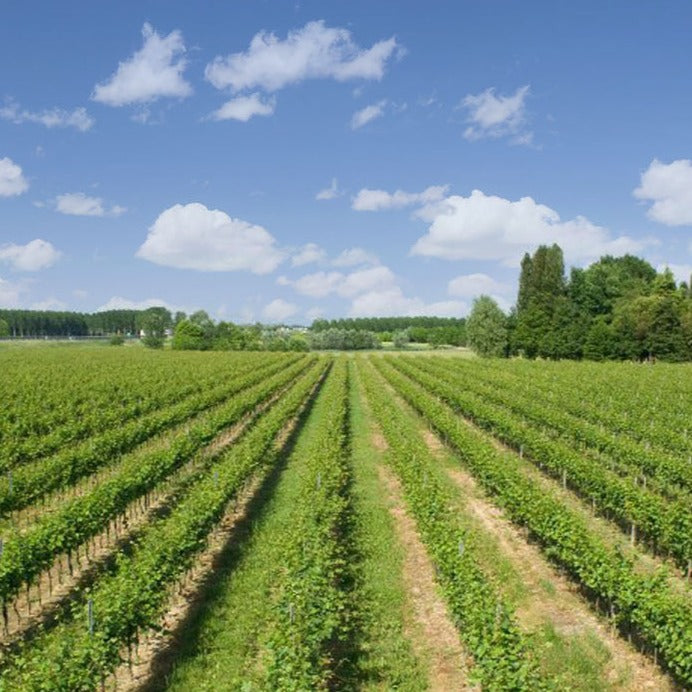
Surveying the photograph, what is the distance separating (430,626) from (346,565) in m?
2.83

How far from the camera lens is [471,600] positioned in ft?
30.2

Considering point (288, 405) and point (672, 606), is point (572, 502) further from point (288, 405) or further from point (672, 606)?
point (288, 405)

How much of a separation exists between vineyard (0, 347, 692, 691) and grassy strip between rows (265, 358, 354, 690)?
0.14 feet

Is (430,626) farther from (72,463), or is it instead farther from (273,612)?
(72,463)

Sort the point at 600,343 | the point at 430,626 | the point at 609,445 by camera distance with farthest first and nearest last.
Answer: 1. the point at 600,343
2. the point at 609,445
3. the point at 430,626

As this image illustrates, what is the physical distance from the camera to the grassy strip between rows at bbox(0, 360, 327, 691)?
23.9 feet

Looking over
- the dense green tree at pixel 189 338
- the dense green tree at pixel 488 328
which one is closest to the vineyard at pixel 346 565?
the dense green tree at pixel 488 328

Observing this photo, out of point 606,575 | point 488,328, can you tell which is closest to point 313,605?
point 606,575

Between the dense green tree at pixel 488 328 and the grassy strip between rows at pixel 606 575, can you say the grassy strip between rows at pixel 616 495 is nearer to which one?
the grassy strip between rows at pixel 606 575

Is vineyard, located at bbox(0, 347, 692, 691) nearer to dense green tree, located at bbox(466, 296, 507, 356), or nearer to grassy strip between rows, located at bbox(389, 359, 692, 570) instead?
grassy strip between rows, located at bbox(389, 359, 692, 570)

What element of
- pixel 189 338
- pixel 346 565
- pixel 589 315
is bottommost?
pixel 346 565

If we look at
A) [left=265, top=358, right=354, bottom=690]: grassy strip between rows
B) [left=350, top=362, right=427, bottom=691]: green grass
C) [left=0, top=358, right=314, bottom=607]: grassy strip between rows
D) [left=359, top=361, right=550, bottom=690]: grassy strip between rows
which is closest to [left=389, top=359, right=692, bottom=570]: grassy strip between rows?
[left=359, top=361, right=550, bottom=690]: grassy strip between rows

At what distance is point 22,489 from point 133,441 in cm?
746

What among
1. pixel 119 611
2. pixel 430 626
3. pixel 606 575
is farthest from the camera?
pixel 430 626
